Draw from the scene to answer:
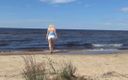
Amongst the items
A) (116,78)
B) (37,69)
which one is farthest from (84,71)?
(37,69)

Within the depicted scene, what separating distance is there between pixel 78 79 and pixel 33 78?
1.59 metres

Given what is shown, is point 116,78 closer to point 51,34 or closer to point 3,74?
point 3,74

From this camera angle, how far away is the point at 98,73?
11617 mm

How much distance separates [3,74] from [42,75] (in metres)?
2.56

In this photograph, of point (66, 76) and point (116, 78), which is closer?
point (66, 76)

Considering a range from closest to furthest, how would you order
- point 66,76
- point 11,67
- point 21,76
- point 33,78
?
point 33,78 < point 66,76 < point 21,76 < point 11,67

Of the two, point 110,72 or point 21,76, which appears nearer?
point 21,76

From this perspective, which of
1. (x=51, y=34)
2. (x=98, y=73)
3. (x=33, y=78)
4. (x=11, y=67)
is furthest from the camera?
(x=51, y=34)

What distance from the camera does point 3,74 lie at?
11.1 meters

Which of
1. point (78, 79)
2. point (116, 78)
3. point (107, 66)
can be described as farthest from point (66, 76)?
point (107, 66)

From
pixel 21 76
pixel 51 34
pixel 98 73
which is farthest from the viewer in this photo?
pixel 51 34

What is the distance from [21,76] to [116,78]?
2869mm

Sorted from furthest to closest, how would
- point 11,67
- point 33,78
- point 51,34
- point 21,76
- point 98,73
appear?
1. point 51,34
2. point 11,67
3. point 98,73
4. point 21,76
5. point 33,78

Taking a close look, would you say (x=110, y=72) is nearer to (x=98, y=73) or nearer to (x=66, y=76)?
(x=98, y=73)
